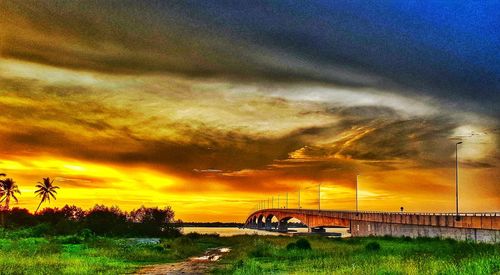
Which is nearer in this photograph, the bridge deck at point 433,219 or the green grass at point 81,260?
the green grass at point 81,260

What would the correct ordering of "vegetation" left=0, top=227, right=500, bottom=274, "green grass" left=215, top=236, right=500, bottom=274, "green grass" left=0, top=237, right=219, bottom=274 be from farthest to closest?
"green grass" left=0, top=237, right=219, bottom=274 → "vegetation" left=0, top=227, right=500, bottom=274 → "green grass" left=215, top=236, right=500, bottom=274

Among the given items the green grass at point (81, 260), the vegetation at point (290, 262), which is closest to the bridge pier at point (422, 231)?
the vegetation at point (290, 262)

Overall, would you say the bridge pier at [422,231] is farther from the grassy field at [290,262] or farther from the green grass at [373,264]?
the green grass at [373,264]

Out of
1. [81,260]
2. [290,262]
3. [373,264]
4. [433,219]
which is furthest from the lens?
[433,219]

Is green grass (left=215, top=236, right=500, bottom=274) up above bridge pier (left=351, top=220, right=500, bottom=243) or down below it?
above

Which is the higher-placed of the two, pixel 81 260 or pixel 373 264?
pixel 373 264

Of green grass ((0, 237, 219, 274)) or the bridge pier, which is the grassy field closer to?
green grass ((0, 237, 219, 274))

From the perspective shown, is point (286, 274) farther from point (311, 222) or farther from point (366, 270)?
point (311, 222)

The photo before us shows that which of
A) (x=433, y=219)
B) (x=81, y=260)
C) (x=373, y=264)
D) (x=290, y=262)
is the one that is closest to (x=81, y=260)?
(x=81, y=260)

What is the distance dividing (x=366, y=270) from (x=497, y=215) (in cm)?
4087

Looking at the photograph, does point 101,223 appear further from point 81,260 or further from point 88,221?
point 81,260

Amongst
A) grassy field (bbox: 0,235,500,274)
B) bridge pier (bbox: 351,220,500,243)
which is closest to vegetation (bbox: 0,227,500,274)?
grassy field (bbox: 0,235,500,274)

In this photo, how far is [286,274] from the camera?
33906 millimetres

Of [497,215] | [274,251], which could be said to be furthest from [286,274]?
[497,215]
